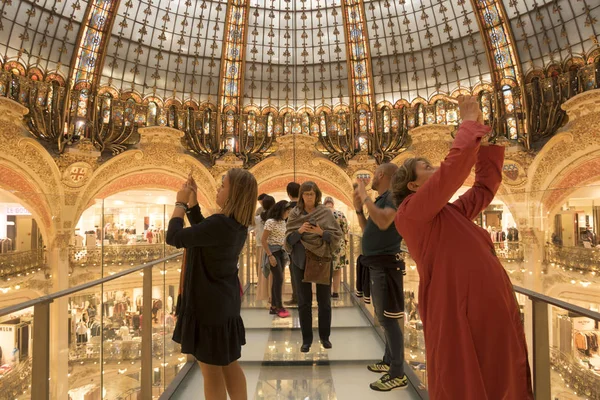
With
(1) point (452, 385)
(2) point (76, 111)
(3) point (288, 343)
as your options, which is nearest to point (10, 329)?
(1) point (452, 385)

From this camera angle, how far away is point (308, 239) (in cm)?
347

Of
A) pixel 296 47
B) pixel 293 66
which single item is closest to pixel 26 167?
pixel 293 66

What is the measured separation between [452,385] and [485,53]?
15.1 metres

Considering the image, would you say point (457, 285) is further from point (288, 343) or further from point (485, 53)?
point (485, 53)

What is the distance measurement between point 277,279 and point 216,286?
2638mm

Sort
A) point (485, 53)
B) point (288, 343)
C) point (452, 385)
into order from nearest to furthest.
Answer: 1. point (452, 385)
2. point (288, 343)
3. point (485, 53)

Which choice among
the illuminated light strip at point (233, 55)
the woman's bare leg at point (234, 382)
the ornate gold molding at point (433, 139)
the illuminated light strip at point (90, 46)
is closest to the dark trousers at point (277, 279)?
the woman's bare leg at point (234, 382)

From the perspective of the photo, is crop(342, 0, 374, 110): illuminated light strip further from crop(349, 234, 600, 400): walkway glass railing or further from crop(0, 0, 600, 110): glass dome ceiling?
crop(349, 234, 600, 400): walkway glass railing

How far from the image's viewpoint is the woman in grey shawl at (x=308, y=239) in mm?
3443

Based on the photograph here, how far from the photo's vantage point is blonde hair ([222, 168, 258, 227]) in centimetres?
210

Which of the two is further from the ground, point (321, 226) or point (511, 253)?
point (321, 226)

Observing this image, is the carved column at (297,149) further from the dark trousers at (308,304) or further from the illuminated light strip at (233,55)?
the dark trousers at (308,304)

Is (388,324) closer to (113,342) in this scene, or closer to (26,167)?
(113,342)

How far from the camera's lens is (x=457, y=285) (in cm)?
144
